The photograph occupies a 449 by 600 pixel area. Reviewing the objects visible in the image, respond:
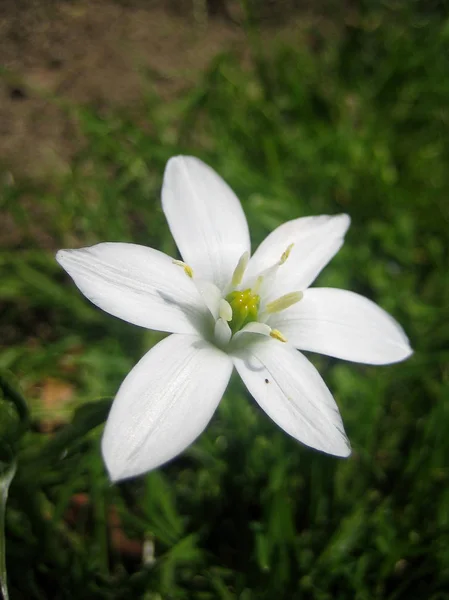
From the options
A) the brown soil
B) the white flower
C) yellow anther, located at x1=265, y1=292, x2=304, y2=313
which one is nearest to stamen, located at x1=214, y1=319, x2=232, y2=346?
the white flower

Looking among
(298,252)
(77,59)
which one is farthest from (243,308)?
(77,59)

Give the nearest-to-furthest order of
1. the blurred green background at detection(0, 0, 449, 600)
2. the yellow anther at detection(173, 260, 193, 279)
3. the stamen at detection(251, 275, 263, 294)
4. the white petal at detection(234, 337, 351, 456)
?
the white petal at detection(234, 337, 351, 456)
the yellow anther at detection(173, 260, 193, 279)
the stamen at detection(251, 275, 263, 294)
the blurred green background at detection(0, 0, 449, 600)

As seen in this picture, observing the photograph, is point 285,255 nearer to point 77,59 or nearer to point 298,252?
point 298,252

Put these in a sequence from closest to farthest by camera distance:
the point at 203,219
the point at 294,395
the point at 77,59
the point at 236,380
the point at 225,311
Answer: the point at 294,395 < the point at 225,311 < the point at 203,219 < the point at 236,380 < the point at 77,59

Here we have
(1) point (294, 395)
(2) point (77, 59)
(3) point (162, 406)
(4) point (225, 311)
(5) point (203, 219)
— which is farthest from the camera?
(2) point (77, 59)

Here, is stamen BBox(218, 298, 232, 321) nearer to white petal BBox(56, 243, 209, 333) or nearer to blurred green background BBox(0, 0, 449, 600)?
white petal BBox(56, 243, 209, 333)

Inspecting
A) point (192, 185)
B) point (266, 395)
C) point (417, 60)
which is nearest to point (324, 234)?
point (192, 185)

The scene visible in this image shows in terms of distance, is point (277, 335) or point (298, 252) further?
point (298, 252)
